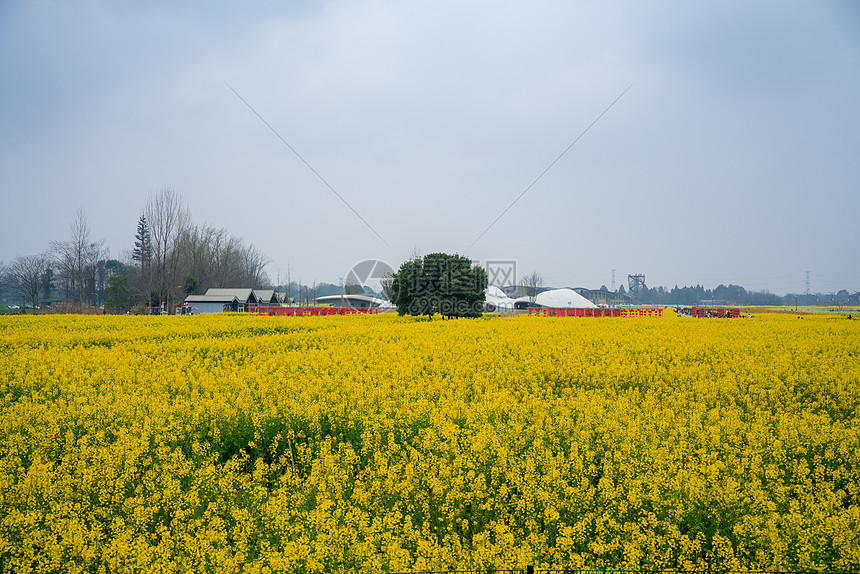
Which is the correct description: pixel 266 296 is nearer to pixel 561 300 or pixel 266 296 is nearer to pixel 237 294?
pixel 237 294

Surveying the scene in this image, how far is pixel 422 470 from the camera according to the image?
14.9 ft

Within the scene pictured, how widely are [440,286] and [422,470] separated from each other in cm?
2620

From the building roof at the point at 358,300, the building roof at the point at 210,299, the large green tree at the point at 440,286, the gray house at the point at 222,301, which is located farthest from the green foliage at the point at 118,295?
the large green tree at the point at 440,286

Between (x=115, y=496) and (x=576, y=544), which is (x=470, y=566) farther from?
(x=115, y=496)

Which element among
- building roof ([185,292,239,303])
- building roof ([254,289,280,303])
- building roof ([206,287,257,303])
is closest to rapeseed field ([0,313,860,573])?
building roof ([185,292,239,303])

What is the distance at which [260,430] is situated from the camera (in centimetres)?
605

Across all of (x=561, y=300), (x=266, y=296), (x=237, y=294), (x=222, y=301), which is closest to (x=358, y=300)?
(x=266, y=296)

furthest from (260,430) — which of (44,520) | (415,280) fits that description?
(415,280)

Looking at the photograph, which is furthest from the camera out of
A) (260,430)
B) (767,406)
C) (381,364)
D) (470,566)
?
(381,364)

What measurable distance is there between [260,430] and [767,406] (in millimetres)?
8028

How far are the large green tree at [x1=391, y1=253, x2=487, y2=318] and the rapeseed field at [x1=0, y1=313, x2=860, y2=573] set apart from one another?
853 inches

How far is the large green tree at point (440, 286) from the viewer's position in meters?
30.6

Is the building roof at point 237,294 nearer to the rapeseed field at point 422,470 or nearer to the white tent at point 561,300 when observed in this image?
the rapeseed field at point 422,470

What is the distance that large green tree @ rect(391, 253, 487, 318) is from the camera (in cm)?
3059
